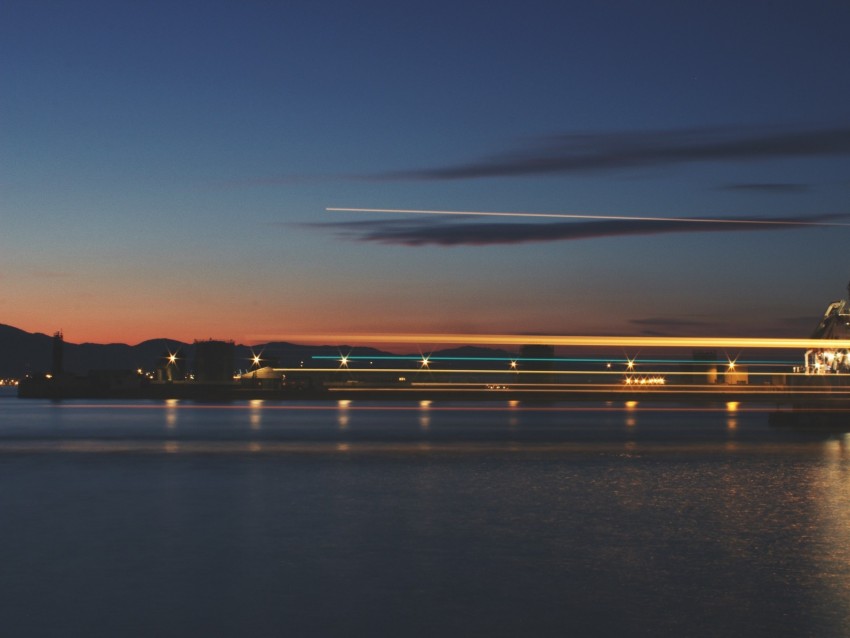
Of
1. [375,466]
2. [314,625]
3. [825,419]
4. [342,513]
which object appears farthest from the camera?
[825,419]

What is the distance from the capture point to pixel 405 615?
467 inches

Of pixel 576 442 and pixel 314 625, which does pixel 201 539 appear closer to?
pixel 314 625

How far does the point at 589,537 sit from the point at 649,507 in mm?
5012

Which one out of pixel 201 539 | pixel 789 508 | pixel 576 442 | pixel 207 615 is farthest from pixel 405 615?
pixel 576 442

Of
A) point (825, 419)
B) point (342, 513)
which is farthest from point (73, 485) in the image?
point (825, 419)

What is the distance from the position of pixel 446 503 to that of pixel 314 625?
12565 millimetres

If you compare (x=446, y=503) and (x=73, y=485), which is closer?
(x=446, y=503)

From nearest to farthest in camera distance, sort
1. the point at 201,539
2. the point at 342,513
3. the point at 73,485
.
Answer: the point at 201,539 < the point at 342,513 < the point at 73,485

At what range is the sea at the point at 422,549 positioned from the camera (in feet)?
38.3

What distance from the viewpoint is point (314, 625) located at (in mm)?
11273

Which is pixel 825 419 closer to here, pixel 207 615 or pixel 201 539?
pixel 201 539

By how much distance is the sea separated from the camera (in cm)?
1169

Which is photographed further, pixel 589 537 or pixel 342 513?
pixel 342 513

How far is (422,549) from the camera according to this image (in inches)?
663
